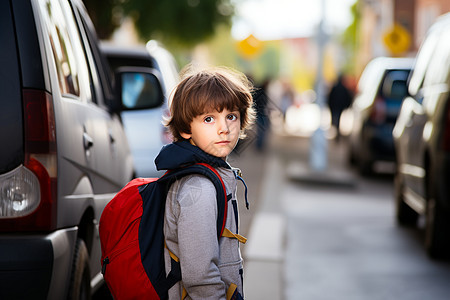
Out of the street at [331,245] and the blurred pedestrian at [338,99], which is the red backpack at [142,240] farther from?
the blurred pedestrian at [338,99]

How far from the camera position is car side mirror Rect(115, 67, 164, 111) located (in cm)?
525

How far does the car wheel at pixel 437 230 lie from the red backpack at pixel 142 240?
4.74m

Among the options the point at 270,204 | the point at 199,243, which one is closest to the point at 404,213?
the point at 270,204

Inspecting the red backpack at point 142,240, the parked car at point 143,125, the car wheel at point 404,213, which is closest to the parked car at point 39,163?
the red backpack at point 142,240

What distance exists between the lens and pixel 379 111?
14789 millimetres

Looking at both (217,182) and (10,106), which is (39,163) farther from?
(217,182)

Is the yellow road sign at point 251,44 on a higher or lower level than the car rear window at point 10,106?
lower

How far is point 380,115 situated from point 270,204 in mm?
4173

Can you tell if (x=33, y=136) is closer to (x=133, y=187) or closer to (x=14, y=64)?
(x=14, y=64)

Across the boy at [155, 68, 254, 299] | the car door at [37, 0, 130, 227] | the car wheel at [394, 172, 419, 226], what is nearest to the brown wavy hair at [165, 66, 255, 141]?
the boy at [155, 68, 254, 299]

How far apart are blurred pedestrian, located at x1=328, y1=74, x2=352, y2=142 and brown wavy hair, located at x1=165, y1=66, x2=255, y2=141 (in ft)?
70.4

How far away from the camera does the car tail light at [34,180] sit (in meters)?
3.15

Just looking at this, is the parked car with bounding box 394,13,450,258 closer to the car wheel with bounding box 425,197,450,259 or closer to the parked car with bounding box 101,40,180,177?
the car wheel with bounding box 425,197,450,259

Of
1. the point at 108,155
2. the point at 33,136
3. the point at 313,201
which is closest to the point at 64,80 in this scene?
the point at 33,136
